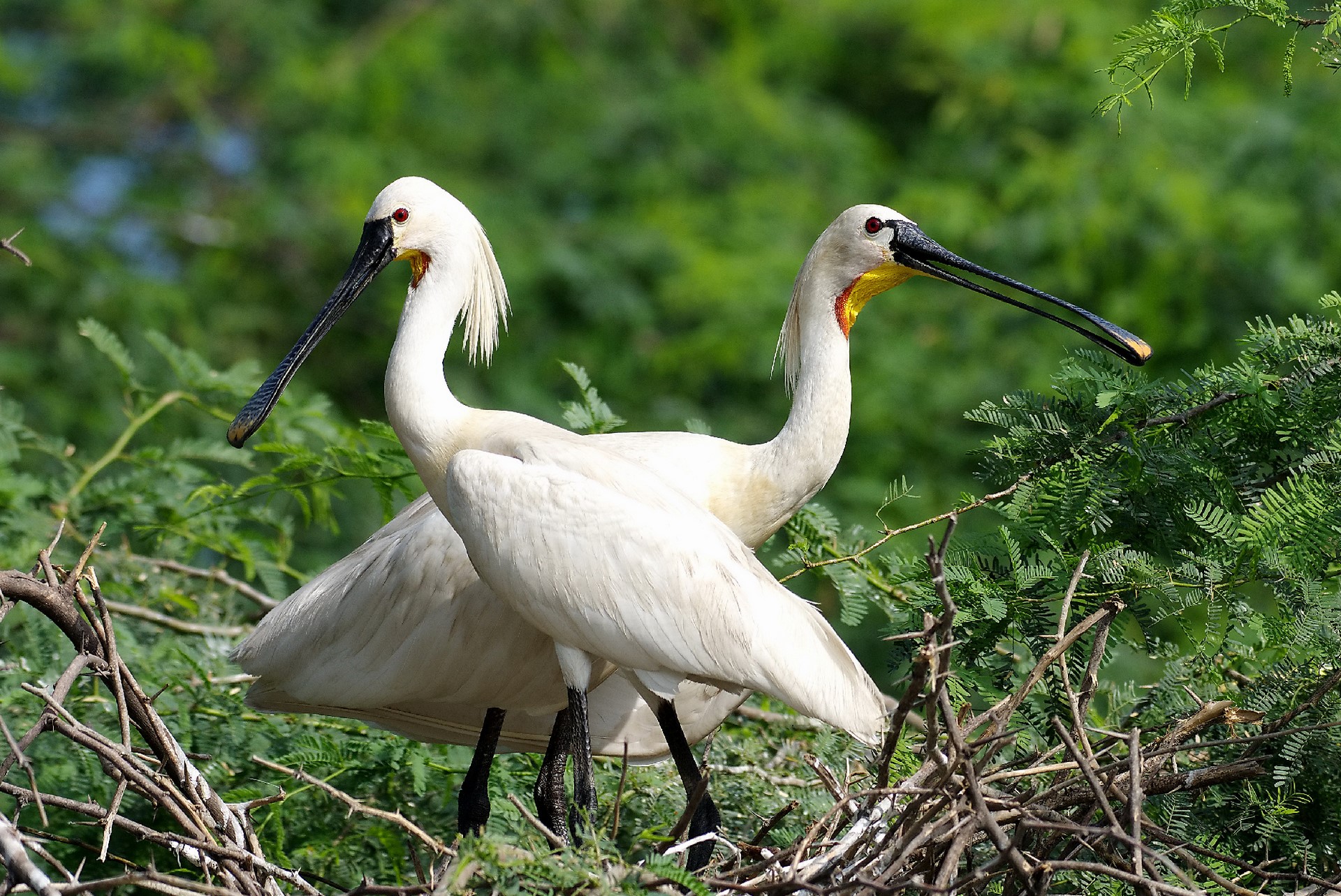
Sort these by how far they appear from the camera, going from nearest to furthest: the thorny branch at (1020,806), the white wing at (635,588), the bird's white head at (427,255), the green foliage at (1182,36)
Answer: the thorny branch at (1020,806)
the green foliage at (1182,36)
the white wing at (635,588)
the bird's white head at (427,255)

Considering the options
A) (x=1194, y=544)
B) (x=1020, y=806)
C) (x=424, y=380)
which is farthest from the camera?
(x=424, y=380)

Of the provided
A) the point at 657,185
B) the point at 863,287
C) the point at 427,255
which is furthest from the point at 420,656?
the point at 657,185

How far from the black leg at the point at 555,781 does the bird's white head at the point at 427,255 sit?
3.99ft

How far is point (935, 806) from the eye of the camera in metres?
4.04

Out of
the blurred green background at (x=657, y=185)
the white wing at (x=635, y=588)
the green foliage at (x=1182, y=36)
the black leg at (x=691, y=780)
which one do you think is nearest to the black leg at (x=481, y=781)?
the black leg at (x=691, y=780)

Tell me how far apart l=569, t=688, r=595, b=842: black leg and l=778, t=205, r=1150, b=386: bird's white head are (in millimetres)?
1486

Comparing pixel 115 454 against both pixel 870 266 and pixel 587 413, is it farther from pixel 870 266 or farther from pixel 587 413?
pixel 870 266

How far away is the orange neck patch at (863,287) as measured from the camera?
5.50 m

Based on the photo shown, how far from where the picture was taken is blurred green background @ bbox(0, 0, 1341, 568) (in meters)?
11.9

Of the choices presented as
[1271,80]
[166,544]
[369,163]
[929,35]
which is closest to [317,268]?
[369,163]

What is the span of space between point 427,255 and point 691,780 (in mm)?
1854

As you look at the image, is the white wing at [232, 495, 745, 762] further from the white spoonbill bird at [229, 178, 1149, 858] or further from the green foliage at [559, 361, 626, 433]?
the green foliage at [559, 361, 626, 433]

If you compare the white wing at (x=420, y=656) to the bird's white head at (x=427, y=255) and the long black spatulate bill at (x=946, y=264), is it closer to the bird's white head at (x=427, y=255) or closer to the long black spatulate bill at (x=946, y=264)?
the bird's white head at (x=427, y=255)

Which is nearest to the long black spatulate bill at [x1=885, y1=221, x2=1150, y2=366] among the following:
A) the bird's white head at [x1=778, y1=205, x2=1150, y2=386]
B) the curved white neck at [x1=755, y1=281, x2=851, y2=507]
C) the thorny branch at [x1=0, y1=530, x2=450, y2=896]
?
the bird's white head at [x1=778, y1=205, x2=1150, y2=386]
